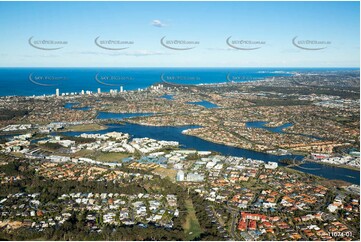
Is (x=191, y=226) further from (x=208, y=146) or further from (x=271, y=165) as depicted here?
(x=208, y=146)

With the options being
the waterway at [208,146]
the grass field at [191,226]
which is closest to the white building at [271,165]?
the waterway at [208,146]

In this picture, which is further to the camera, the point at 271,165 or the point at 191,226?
the point at 271,165

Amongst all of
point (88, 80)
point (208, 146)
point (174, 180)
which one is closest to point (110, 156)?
point (174, 180)

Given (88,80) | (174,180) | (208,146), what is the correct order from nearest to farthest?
(174,180) < (208,146) < (88,80)

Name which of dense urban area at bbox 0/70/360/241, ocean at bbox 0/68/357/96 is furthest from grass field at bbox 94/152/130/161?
ocean at bbox 0/68/357/96

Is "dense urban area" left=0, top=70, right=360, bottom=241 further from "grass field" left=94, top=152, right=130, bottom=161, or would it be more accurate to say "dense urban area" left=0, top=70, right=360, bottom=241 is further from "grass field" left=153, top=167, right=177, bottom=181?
"grass field" left=94, top=152, right=130, bottom=161

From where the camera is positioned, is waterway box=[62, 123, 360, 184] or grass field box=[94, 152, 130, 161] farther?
grass field box=[94, 152, 130, 161]

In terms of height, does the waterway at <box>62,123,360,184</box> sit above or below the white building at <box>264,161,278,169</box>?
below
